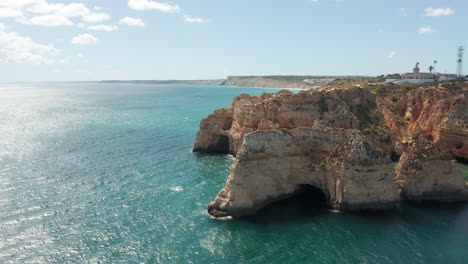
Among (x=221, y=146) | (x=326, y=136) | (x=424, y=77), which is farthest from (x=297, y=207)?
(x=424, y=77)

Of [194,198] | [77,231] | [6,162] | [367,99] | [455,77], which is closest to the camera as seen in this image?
[77,231]

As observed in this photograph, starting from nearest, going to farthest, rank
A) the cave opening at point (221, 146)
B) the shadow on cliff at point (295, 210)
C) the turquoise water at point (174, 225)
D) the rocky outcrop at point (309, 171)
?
the turquoise water at point (174, 225) → the shadow on cliff at point (295, 210) → the rocky outcrop at point (309, 171) → the cave opening at point (221, 146)

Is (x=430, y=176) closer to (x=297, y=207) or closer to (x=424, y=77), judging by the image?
(x=297, y=207)

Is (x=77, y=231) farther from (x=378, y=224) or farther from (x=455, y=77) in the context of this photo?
(x=455, y=77)

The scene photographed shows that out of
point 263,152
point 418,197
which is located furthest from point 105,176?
point 418,197

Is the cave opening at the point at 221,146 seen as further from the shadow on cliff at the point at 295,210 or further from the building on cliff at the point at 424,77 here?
the building on cliff at the point at 424,77

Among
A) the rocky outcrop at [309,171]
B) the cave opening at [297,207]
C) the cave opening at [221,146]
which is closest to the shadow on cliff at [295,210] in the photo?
the cave opening at [297,207]

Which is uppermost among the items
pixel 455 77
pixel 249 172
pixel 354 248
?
pixel 455 77
